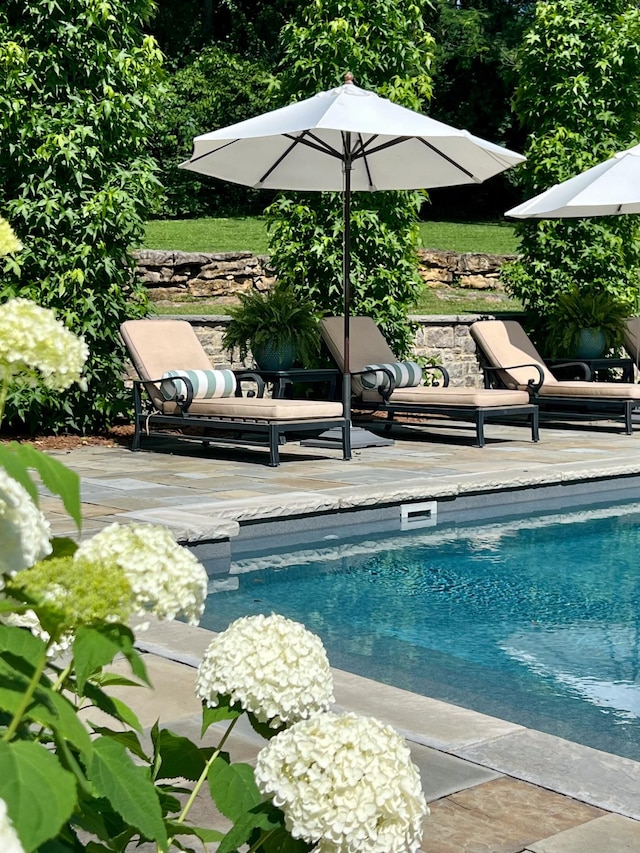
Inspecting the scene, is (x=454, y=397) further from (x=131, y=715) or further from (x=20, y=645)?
(x=20, y=645)

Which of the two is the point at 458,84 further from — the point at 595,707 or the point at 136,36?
the point at 595,707

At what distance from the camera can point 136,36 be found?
30.4 ft

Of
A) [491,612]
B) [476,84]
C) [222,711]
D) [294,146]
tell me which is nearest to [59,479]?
[222,711]

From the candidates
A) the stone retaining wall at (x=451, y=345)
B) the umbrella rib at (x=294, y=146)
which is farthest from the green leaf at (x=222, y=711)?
the stone retaining wall at (x=451, y=345)

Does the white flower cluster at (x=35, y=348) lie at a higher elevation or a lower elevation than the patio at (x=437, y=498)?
higher

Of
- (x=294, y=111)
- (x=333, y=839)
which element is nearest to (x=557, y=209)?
(x=294, y=111)

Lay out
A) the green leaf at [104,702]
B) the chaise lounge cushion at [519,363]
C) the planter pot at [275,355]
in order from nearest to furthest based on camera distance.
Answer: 1. the green leaf at [104,702]
2. the planter pot at [275,355]
3. the chaise lounge cushion at [519,363]

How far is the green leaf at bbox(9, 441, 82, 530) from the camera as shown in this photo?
1.00 meters

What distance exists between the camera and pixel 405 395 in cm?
925

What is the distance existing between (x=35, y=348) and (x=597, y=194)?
9.39m

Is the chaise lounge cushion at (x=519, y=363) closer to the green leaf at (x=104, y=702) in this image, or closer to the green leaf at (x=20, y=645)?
the green leaf at (x=104, y=702)

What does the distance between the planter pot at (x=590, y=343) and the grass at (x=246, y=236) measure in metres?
6.23

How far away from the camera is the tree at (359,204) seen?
10305mm

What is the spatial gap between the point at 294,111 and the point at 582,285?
4.88 metres
